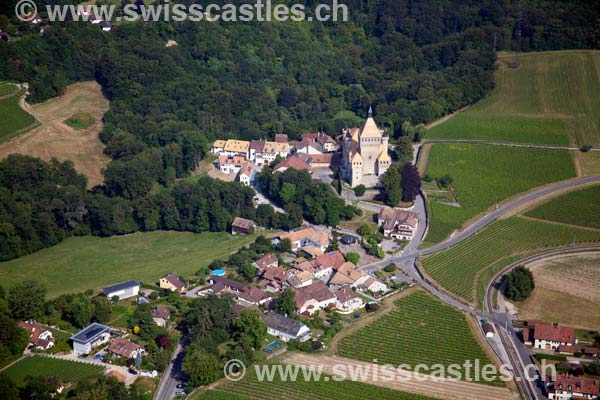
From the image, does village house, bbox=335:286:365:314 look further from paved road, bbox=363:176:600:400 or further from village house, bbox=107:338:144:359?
village house, bbox=107:338:144:359

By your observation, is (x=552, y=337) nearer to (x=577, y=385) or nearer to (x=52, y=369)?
(x=577, y=385)

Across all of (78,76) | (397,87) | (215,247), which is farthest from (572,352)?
(78,76)

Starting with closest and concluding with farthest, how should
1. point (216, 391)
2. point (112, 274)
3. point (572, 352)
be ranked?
point (216, 391) → point (572, 352) → point (112, 274)

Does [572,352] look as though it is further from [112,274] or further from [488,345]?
[112,274]

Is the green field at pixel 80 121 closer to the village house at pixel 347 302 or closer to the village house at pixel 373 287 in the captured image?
the village house at pixel 373 287

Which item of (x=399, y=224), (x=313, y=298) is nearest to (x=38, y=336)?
(x=313, y=298)

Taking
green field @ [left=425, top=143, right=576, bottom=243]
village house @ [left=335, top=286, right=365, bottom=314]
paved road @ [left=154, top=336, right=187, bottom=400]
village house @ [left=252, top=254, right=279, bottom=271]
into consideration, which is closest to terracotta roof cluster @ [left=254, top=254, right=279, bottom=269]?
village house @ [left=252, top=254, right=279, bottom=271]

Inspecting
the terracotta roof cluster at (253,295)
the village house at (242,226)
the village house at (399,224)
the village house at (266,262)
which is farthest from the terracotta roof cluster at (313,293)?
the village house at (242,226)
